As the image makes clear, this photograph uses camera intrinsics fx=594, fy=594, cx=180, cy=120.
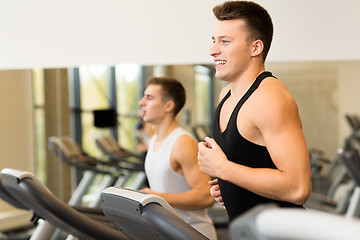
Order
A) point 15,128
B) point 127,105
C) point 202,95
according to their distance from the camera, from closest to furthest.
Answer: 1. point 202,95
2. point 15,128
3. point 127,105

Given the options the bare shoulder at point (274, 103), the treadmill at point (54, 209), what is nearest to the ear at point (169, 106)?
the treadmill at point (54, 209)

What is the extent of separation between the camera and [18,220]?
491cm

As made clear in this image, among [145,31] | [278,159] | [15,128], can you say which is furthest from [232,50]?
[15,128]

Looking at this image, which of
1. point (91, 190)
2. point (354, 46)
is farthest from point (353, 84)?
point (91, 190)

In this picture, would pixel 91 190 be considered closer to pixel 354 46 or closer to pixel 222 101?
→ pixel 354 46

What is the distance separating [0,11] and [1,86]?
1.36 metres

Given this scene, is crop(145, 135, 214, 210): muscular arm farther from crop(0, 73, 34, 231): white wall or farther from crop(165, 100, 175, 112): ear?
crop(0, 73, 34, 231): white wall

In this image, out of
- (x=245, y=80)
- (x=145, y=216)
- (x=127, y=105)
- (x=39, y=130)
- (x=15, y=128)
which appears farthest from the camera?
(x=127, y=105)

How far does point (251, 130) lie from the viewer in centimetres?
171

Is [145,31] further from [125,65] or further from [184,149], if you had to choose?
[125,65]

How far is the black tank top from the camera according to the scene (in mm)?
1717

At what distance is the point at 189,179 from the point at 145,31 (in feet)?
3.36

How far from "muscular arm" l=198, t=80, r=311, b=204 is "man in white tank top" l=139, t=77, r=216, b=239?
84 centimetres

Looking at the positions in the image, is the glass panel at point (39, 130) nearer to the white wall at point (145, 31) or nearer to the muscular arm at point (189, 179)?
the white wall at point (145, 31)
